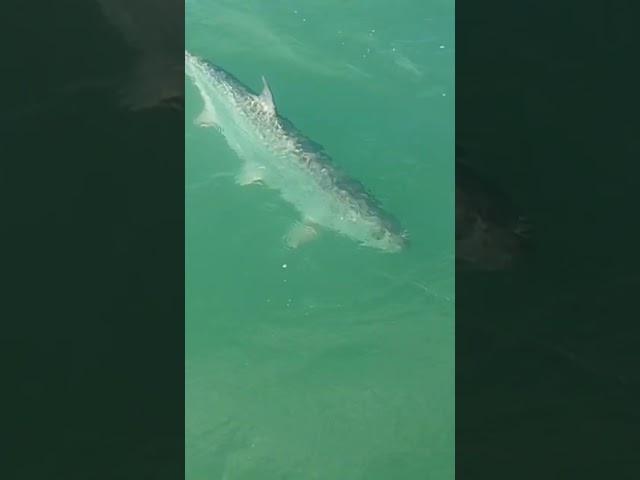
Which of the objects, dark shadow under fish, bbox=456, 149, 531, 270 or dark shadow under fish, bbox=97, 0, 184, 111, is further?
dark shadow under fish, bbox=456, 149, 531, 270

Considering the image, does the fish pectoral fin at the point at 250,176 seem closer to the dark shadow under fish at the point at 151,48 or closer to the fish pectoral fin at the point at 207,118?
the fish pectoral fin at the point at 207,118

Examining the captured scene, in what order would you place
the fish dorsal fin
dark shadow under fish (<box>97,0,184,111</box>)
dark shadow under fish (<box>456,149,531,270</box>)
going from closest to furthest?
dark shadow under fish (<box>97,0,184,111</box>) → dark shadow under fish (<box>456,149,531,270</box>) → the fish dorsal fin

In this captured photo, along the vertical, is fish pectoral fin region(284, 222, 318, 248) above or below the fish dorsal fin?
below

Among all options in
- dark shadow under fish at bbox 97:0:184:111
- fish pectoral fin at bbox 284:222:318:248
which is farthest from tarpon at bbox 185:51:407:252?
dark shadow under fish at bbox 97:0:184:111

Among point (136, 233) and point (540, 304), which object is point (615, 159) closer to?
point (540, 304)

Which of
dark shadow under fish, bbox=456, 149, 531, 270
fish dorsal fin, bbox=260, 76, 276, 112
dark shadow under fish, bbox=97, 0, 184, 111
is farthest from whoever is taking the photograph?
fish dorsal fin, bbox=260, 76, 276, 112

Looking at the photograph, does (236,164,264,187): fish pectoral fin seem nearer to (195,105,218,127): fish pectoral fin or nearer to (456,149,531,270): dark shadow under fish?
(195,105,218,127): fish pectoral fin

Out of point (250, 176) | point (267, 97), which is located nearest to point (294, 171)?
point (250, 176)

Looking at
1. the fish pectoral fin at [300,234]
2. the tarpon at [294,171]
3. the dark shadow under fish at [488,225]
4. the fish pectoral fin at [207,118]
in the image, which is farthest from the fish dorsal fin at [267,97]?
the dark shadow under fish at [488,225]
